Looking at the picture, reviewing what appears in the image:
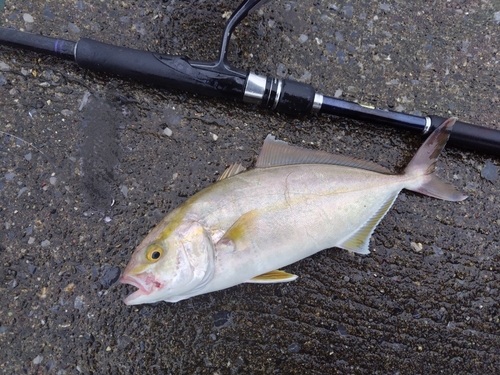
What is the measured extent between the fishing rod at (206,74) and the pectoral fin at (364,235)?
53 centimetres

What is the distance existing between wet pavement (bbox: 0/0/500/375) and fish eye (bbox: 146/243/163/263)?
430 millimetres

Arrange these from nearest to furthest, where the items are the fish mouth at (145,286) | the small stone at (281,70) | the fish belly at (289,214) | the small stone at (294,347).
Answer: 1. the fish mouth at (145,286)
2. the fish belly at (289,214)
3. the small stone at (294,347)
4. the small stone at (281,70)

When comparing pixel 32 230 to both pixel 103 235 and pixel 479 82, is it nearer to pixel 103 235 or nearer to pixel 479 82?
pixel 103 235

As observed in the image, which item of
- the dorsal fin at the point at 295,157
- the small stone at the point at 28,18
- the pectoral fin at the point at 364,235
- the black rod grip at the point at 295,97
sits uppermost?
the black rod grip at the point at 295,97

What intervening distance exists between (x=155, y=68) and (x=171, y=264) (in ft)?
3.40

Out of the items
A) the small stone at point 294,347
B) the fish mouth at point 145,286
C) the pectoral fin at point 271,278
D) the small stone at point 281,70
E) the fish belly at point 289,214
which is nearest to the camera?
the fish mouth at point 145,286

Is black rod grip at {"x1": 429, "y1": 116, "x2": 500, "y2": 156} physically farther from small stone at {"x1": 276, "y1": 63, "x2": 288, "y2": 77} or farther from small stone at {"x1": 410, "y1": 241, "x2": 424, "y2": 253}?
small stone at {"x1": 276, "y1": 63, "x2": 288, "y2": 77}

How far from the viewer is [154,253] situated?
1.63 metres

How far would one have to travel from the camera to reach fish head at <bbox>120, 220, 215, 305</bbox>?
1604 millimetres

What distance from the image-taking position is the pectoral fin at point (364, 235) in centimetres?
195

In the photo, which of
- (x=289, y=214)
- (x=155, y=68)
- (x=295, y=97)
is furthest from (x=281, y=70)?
(x=289, y=214)

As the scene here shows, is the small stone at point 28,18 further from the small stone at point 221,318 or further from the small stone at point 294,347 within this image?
the small stone at point 294,347

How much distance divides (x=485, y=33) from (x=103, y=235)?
8.60ft

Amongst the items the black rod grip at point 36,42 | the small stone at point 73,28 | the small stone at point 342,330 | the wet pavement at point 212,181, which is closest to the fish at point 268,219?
the wet pavement at point 212,181
